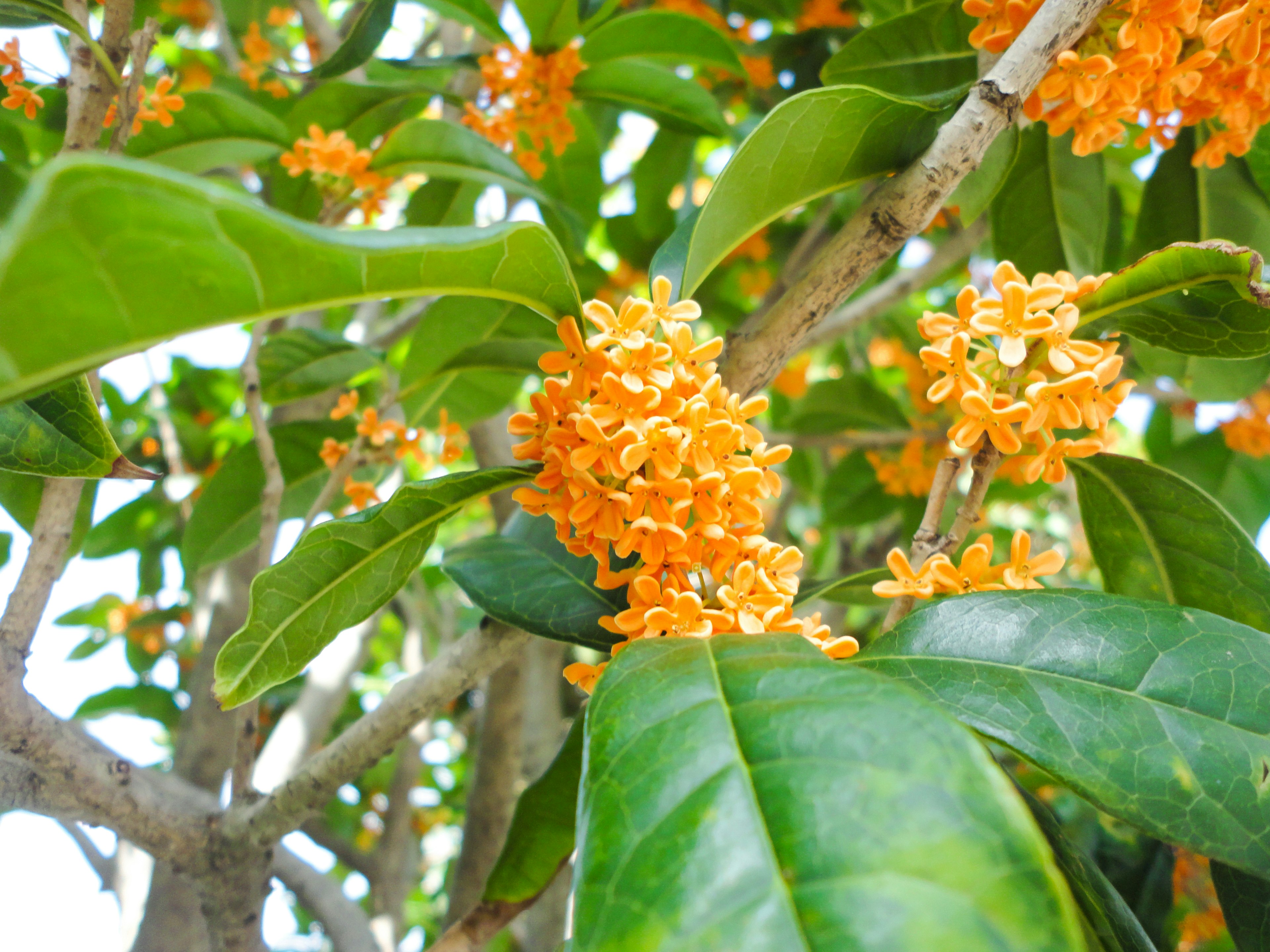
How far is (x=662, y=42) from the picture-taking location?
1.76m

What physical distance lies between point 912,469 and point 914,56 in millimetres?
1295

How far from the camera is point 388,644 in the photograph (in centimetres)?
439

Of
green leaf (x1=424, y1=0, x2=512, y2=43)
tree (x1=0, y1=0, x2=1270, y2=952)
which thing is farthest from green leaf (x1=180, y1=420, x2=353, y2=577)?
green leaf (x1=424, y1=0, x2=512, y2=43)

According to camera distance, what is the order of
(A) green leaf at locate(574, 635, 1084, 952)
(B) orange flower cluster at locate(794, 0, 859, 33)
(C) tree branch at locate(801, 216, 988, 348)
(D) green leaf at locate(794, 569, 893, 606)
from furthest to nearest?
(B) orange flower cluster at locate(794, 0, 859, 33)
(C) tree branch at locate(801, 216, 988, 348)
(D) green leaf at locate(794, 569, 893, 606)
(A) green leaf at locate(574, 635, 1084, 952)

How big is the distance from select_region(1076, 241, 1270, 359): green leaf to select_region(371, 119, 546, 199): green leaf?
1.04 m

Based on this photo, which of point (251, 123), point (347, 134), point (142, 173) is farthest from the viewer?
point (347, 134)

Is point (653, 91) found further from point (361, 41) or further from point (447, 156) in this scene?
point (361, 41)

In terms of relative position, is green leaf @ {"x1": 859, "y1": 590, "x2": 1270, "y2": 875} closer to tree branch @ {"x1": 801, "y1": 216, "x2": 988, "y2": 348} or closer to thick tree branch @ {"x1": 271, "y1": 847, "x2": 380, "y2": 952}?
tree branch @ {"x1": 801, "y1": 216, "x2": 988, "y2": 348}

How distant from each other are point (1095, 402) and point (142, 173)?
2.78ft

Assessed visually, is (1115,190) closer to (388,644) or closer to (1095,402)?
(1095,402)

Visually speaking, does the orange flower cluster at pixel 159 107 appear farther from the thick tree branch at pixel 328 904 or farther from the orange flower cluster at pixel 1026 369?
the thick tree branch at pixel 328 904

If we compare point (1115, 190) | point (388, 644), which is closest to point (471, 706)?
point (388, 644)

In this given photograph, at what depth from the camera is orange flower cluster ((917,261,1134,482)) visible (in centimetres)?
80

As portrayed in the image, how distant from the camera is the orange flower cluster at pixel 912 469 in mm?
2336
